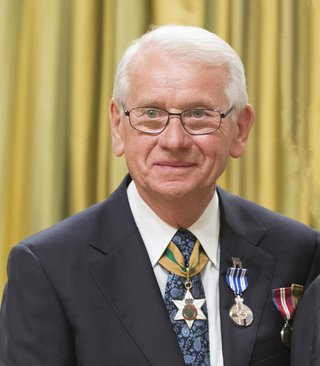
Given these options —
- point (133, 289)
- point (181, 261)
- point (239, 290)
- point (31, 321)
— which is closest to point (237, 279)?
point (239, 290)

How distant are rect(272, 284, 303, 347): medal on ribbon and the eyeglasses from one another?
1.32 feet

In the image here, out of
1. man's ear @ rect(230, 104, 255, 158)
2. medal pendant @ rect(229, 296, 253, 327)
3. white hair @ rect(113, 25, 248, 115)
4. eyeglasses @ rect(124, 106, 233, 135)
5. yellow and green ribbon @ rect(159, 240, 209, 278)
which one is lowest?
medal pendant @ rect(229, 296, 253, 327)

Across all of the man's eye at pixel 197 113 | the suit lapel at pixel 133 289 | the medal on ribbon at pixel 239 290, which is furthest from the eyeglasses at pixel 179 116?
the medal on ribbon at pixel 239 290

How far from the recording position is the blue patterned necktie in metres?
1.83

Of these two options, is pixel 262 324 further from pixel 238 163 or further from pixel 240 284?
pixel 238 163

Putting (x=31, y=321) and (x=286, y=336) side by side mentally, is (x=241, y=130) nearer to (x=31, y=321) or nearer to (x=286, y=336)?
(x=286, y=336)

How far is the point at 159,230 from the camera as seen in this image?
1948 mm

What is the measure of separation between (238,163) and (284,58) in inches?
14.3

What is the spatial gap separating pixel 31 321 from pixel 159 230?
1.19 feet

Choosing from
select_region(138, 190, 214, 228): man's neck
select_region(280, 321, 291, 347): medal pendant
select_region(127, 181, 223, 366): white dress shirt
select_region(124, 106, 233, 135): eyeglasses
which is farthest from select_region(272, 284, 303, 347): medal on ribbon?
select_region(124, 106, 233, 135): eyeglasses

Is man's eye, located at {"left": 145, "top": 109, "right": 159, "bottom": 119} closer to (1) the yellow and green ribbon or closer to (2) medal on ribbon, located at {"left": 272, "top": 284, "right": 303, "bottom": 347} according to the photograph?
(1) the yellow and green ribbon

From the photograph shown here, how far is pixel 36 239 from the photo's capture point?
185 cm

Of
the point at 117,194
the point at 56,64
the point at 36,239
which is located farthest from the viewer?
the point at 56,64

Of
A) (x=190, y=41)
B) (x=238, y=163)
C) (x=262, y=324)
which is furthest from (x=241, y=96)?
(x=238, y=163)
